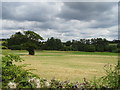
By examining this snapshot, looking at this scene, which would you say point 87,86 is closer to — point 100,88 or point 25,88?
point 100,88

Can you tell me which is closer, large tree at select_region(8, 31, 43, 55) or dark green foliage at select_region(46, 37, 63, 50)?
large tree at select_region(8, 31, 43, 55)

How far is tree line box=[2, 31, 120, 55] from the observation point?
117 feet

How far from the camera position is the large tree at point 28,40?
1396 inches

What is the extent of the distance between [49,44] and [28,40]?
21.9 meters

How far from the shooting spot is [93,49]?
5550 centimetres

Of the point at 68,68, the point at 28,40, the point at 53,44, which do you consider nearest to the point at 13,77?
the point at 68,68

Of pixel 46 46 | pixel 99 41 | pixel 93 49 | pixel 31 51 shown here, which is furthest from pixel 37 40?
pixel 99 41

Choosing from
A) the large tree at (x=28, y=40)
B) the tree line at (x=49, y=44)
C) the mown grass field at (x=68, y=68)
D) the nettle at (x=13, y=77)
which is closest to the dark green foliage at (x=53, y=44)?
the tree line at (x=49, y=44)

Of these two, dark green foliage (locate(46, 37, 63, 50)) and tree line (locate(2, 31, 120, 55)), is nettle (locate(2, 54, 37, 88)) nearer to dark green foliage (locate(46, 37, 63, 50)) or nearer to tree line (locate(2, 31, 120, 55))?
tree line (locate(2, 31, 120, 55))

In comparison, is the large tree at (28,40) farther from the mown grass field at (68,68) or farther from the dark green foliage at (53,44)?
the dark green foliage at (53,44)

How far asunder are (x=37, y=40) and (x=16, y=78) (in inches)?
1359

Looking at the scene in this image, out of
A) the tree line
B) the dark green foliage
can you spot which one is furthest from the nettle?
the dark green foliage

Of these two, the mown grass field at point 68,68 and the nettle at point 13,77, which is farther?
the mown grass field at point 68,68

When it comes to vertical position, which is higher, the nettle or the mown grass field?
the nettle
